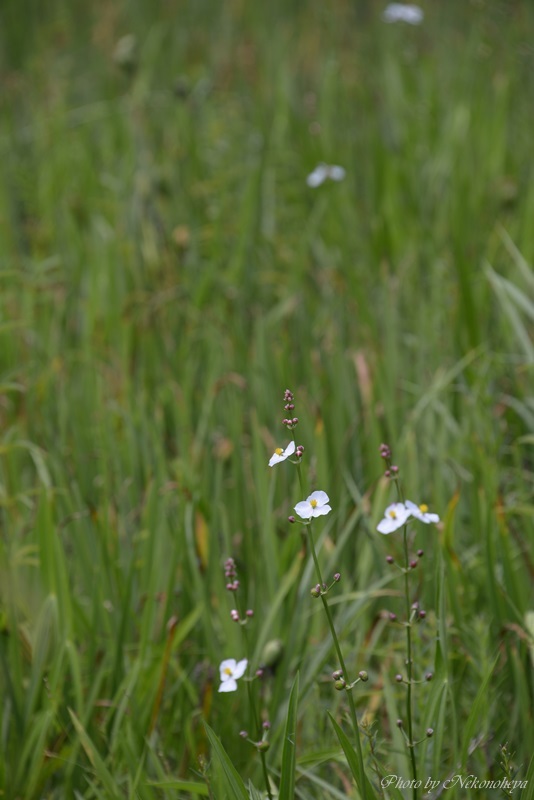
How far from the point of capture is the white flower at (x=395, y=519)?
93cm

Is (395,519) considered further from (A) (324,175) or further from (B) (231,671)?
(A) (324,175)

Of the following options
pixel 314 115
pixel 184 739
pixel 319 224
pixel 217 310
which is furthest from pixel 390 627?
pixel 314 115

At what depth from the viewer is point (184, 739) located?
124 centimetres

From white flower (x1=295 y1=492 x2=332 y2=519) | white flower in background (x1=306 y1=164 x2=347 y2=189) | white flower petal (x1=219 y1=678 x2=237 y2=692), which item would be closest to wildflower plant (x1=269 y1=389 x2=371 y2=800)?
white flower (x1=295 y1=492 x2=332 y2=519)

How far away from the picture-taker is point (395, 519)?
95cm

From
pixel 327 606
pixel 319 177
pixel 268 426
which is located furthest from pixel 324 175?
pixel 327 606

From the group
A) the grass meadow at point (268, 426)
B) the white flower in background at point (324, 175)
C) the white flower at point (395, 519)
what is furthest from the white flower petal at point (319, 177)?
the white flower at point (395, 519)

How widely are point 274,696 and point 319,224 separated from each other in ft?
5.72

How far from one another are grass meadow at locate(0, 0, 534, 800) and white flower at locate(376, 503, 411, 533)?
0.36ft

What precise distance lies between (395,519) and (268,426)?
0.89 m

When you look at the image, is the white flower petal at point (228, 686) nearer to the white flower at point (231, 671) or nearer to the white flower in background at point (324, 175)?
the white flower at point (231, 671)

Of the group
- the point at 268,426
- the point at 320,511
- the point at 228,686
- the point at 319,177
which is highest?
the point at 319,177

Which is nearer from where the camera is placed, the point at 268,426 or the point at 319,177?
the point at 268,426

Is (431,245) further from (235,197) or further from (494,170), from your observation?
(235,197)
